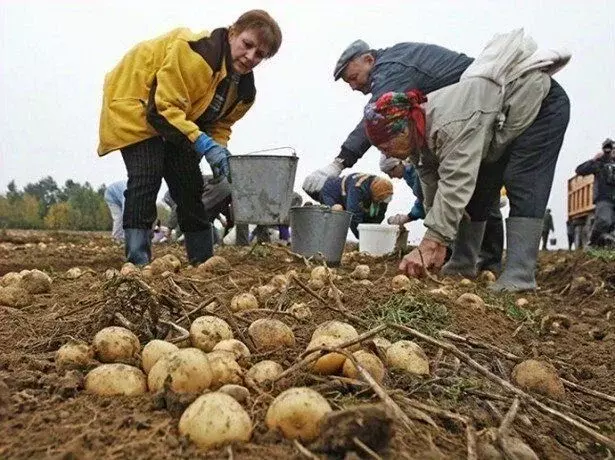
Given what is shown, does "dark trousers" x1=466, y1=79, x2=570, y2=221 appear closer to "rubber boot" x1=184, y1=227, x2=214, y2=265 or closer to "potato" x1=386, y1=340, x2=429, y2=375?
"rubber boot" x1=184, y1=227, x2=214, y2=265

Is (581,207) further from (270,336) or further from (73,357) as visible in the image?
(73,357)

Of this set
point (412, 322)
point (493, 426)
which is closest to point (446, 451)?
point (493, 426)

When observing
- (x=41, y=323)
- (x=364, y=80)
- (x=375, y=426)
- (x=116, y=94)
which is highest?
(x=364, y=80)

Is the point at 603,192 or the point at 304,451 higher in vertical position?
the point at 603,192

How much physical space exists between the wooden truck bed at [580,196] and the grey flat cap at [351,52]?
43.2 feet

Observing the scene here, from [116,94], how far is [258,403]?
3.61m

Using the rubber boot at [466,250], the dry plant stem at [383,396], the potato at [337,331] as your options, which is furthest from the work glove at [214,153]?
the dry plant stem at [383,396]

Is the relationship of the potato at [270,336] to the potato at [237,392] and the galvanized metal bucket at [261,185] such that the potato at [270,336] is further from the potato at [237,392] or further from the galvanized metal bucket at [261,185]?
the galvanized metal bucket at [261,185]

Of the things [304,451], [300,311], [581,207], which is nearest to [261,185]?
[300,311]

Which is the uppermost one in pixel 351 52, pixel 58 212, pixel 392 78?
pixel 351 52

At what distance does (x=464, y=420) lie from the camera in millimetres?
1490

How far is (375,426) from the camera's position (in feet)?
4.02

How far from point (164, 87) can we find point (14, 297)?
196cm

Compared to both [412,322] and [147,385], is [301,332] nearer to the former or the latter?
[412,322]
